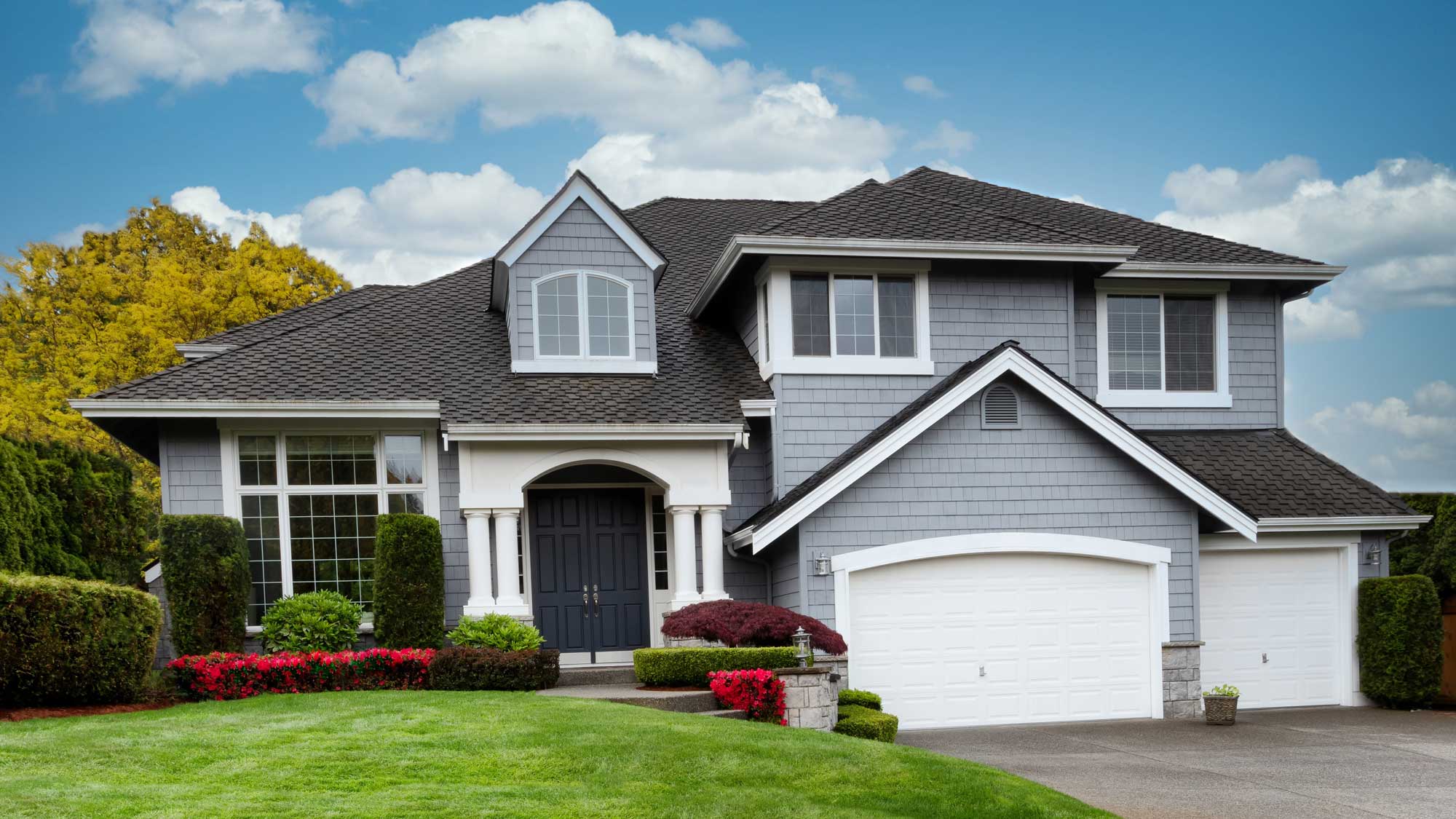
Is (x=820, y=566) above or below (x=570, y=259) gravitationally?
below

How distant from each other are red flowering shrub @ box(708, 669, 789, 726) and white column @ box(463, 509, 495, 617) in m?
3.81

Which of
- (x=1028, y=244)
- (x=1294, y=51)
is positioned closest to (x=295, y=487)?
(x=1028, y=244)

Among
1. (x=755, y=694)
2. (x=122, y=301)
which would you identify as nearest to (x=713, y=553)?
(x=755, y=694)

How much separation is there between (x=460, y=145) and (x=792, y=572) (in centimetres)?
1276

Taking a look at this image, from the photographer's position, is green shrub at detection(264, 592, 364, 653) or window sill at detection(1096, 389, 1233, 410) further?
window sill at detection(1096, 389, 1233, 410)

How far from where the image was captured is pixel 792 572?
14.9 meters

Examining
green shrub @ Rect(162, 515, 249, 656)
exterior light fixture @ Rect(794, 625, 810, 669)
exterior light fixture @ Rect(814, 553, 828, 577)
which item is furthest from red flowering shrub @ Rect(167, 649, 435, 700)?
exterior light fixture @ Rect(814, 553, 828, 577)

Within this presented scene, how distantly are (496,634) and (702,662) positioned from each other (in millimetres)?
2602

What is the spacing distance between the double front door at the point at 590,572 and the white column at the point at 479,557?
1274 millimetres

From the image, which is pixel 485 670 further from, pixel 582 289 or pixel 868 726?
pixel 582 289

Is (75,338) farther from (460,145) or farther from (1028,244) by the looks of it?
(1028,244)

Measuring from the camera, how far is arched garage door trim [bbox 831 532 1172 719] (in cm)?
1453

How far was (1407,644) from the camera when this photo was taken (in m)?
16.0

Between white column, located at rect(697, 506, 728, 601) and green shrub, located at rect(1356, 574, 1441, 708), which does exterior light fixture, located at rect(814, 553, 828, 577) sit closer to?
white column, located at rect(697, 506, 728, 601)
